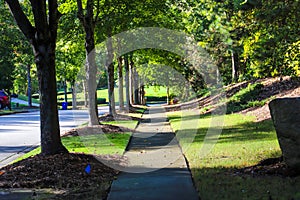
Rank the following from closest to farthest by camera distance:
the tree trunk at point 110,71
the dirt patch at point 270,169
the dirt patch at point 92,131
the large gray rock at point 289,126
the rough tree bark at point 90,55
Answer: the large gray rock at point 289,126
the dirt patch at point 270,169
the dirt patch at point 92,131
the rough tree bark at point 90,55
the tree trunk at point 110,71

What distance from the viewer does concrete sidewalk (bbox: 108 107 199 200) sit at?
285 inches

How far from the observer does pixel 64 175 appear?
8812 mm

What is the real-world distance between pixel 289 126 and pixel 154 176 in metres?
2.90

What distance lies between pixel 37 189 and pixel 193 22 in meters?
4.13

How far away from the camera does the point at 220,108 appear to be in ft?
78.6

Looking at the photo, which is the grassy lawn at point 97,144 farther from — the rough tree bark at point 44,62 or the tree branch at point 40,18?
the tree branch at point 40,18

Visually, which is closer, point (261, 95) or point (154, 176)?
point (154, 176)

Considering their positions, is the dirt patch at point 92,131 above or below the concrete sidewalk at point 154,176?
above

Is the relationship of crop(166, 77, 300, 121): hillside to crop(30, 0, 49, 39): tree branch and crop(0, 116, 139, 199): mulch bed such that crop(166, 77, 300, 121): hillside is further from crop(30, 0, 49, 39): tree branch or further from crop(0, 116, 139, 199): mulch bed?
crop(30, 0, 49, 39): tree branch

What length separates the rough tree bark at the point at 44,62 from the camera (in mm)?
9906

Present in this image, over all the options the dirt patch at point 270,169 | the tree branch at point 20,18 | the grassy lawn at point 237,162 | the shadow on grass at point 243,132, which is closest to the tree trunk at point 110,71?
the shadow on grass at point 243,132

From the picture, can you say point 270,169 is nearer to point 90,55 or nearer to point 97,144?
point 97,144

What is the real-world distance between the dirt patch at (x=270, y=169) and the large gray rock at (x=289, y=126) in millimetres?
248

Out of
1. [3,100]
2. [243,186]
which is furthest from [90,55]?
[3,100]
